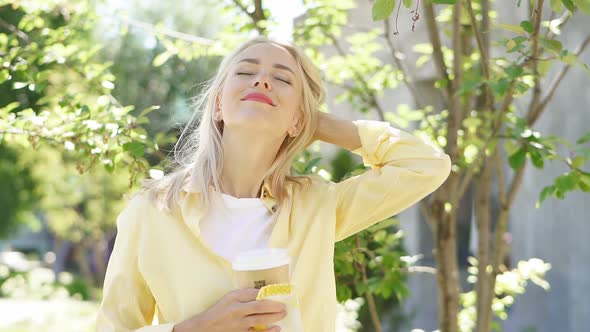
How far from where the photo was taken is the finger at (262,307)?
1367 mm

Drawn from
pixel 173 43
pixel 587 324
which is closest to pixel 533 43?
pixel 173 43

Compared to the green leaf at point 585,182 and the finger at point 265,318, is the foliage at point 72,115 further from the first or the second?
the green leaf at point 585,182

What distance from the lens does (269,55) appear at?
1.78m

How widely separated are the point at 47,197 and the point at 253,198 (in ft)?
54.4

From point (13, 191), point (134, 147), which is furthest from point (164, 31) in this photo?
point (13, 191)

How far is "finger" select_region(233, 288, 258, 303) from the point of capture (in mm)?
1390

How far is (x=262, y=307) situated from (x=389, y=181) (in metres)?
0.52

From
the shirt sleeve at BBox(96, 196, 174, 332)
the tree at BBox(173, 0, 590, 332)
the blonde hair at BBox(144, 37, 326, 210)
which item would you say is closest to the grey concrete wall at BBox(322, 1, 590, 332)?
the tree at BBox(173, 0, 590, 332)

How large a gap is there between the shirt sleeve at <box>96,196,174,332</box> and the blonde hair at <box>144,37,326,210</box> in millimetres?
114

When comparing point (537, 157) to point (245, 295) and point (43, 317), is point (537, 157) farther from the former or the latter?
point (43, 317)

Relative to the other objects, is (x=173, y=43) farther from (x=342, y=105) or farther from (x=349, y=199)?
(x=342, y=105)

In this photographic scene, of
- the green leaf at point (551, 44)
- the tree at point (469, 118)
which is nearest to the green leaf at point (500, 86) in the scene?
the tree at point (469, 118)

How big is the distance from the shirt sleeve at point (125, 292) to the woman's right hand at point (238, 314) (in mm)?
156

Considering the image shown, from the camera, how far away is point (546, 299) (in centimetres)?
510
